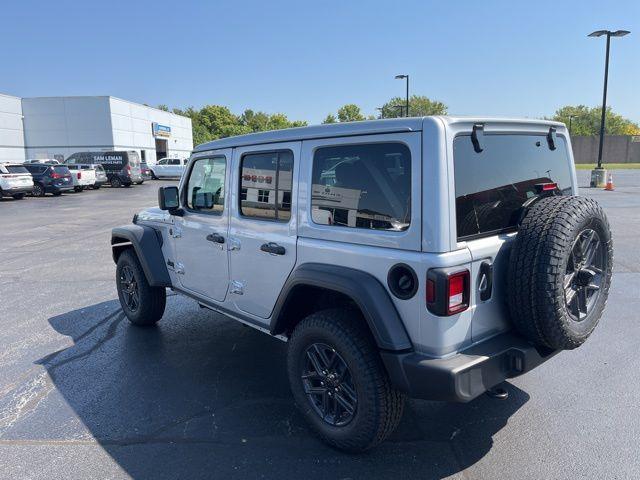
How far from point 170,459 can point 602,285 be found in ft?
9.48

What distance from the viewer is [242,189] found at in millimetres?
3652

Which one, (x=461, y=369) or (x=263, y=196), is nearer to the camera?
(x=461, y=369)

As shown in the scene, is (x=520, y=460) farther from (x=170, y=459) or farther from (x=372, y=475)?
(x=170, y=459)

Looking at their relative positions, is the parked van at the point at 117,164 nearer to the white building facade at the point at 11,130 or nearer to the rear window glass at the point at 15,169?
the rear window glass at the point at 15,169

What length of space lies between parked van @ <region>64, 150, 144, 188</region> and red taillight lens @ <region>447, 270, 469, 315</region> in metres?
30.6

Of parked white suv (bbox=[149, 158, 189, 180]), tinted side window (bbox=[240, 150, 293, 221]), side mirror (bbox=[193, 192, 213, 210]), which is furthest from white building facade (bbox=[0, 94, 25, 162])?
tinted side window (bbox=[240, 150, 293, 221])

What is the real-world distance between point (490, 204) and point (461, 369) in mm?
946

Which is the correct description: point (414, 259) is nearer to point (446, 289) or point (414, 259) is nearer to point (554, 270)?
point (446, 289)

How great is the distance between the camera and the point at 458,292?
2475 millimetres

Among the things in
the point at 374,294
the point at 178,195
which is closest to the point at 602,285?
the point at 374,294

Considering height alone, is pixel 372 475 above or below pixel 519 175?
below

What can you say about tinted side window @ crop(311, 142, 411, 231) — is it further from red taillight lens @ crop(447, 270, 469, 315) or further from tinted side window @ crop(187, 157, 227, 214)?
tinted side window @ crop(187, 157, 227, 214)

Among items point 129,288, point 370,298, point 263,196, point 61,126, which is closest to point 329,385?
point 370,298

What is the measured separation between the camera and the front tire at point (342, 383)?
2.67 metres
